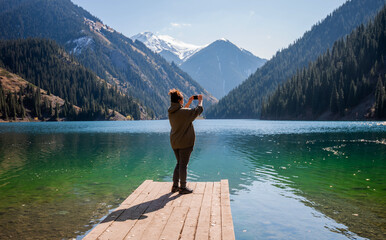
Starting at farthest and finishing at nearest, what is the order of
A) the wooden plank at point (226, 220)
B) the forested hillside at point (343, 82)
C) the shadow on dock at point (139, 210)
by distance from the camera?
the forested hillside at point (343, 82) → the shadow on dock at point (139, 210) → the wooden plank at point (226, 220)

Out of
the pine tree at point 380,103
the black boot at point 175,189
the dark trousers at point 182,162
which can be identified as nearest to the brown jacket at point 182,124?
the dark trousers at point 182,162

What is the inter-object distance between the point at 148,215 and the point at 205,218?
1696 mm

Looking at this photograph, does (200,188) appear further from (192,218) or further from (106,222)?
(106,222)

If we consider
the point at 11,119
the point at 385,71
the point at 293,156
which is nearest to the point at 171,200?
the point at 293,156

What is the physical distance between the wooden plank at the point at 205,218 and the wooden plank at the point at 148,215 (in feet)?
4.53

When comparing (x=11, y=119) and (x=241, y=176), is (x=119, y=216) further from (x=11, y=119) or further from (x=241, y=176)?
(x=11, y=119)

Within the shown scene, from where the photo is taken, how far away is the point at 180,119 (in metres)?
10.8

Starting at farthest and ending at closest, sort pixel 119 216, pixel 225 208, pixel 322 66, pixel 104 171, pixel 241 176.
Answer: pixel 322 66 < pixel 104 171 < pixel 241 176 < pixel 225 208 < pixel 119 216

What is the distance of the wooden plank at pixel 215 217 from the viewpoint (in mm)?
7078

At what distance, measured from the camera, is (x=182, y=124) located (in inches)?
425

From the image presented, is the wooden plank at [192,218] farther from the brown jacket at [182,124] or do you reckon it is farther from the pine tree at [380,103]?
the pine tree at [380,103]

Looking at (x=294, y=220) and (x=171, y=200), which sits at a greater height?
(x=171, y=200)

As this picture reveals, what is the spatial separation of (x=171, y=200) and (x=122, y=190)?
7.76 meters

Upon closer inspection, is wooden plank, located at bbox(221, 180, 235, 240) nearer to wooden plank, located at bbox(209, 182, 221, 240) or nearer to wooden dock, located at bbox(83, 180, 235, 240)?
wooden dock, located at bbox(83, 180, 235, 240)
